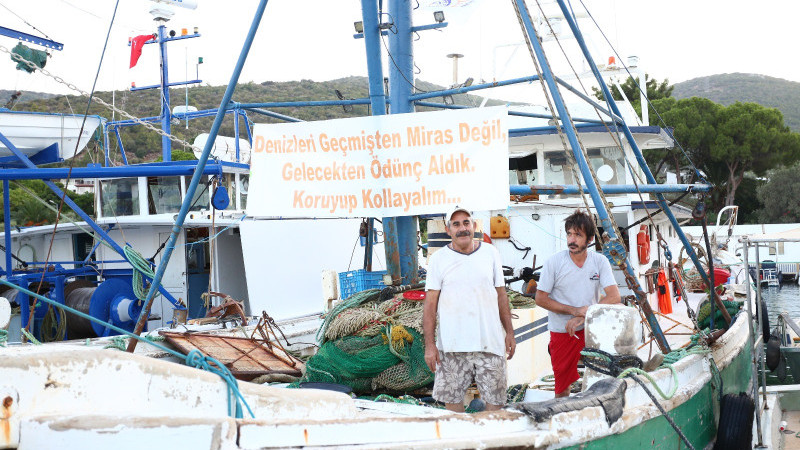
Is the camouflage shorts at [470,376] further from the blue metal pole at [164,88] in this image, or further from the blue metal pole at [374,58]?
the blue metal pole at [164,88]

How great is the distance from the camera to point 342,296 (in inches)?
332

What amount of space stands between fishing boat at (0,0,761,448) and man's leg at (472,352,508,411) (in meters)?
0.28

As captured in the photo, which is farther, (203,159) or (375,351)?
(203,159)

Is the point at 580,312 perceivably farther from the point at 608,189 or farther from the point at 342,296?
the point at 342,296

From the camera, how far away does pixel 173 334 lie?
771cm

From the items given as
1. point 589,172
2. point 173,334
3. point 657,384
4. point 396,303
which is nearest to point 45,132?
point 173,334

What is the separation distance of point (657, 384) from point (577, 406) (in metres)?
1.26

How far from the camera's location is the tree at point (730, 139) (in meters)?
41.2

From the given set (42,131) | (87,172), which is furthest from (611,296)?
(42,131)

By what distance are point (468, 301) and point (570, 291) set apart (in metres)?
0.87

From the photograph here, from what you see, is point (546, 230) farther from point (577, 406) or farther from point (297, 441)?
point (297, 441)

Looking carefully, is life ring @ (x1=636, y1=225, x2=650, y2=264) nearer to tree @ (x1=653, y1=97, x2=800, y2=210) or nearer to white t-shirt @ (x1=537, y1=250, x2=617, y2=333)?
white t-shirt @ (x1=537, y1=250, x2=617, y2=333)

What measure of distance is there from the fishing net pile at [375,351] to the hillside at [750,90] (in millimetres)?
85919

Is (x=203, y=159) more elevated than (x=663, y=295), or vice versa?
(x=203, y=159)
